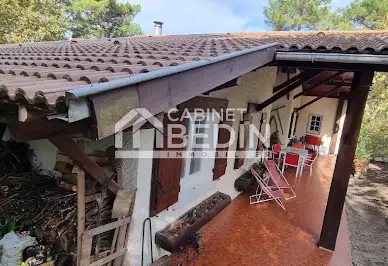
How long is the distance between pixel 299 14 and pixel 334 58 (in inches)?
960

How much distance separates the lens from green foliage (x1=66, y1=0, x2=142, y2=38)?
2498 centimetres

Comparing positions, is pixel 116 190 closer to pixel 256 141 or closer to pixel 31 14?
pixel 256 141

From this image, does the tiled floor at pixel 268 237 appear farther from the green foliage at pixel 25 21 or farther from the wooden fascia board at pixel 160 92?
the green foliage at pixel 25 21

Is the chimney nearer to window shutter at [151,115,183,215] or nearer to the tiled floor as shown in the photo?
the tiled floor

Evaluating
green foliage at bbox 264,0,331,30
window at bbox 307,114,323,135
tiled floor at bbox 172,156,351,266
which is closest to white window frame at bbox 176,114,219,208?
tiled floor at bbox 172,156,351,266

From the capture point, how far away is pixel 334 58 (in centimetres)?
379

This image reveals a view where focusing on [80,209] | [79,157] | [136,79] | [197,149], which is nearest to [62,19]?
[197,149]

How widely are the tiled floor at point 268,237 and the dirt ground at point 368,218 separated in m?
0.55

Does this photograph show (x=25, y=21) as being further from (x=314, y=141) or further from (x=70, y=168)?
(x=314, y=141)

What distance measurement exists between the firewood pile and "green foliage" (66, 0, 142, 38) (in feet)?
83.7

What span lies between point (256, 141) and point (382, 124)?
495 inches

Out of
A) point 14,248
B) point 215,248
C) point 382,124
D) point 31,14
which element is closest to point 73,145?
point 14,248

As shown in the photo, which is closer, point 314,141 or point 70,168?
point 70,168

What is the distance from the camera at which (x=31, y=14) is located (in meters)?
11.9
